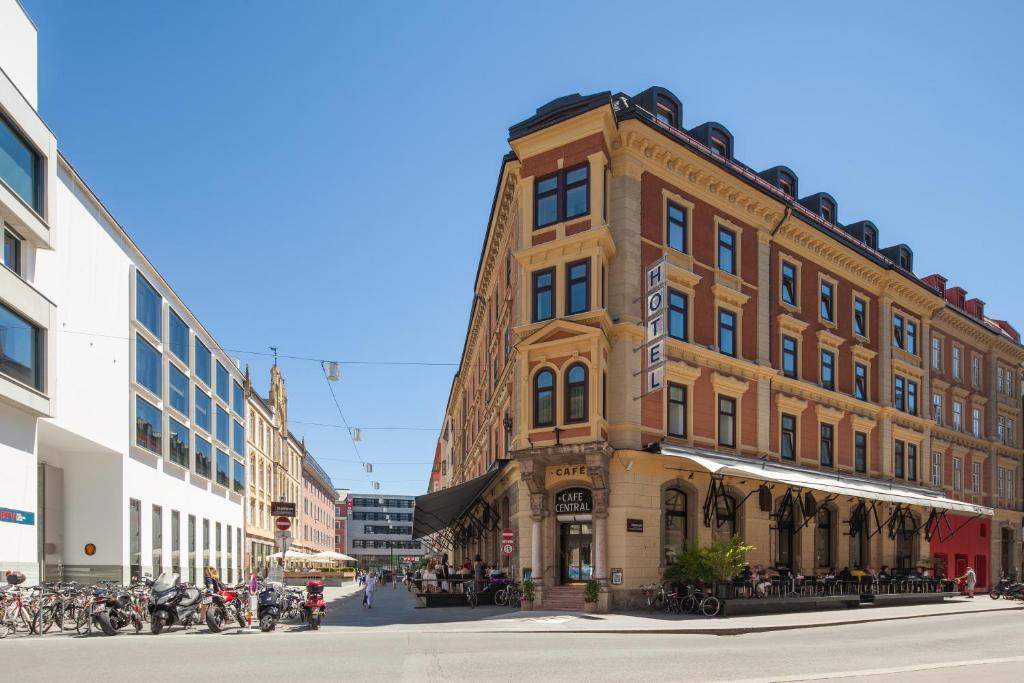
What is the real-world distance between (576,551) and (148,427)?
68.2ft

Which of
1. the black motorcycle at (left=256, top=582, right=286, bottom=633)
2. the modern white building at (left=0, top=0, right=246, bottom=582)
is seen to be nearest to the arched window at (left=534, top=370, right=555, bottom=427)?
the black motorcycle at (left=256, top=582, right=286, bottom=633)

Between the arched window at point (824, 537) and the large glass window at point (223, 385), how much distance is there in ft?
117

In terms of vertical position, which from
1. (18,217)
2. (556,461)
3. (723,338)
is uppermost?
(18,217)

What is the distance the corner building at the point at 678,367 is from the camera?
86.5ft

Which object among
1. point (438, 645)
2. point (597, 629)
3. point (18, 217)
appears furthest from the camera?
point (18, 217)

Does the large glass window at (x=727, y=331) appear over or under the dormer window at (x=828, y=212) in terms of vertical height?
under

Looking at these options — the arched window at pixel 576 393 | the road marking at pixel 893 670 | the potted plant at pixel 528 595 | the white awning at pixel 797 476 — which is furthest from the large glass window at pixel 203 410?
the road marking at pixel 893 670

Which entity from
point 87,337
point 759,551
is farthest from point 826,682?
point 87,337

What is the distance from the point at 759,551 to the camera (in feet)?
99.4

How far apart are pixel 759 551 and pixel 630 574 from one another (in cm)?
679

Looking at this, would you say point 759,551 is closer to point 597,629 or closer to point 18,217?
point 597,629

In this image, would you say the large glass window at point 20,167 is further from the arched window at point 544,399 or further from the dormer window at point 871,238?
the dormer window at point 871,238

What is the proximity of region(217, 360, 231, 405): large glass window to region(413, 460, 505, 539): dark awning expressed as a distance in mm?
20296

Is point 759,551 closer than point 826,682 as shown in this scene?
No
